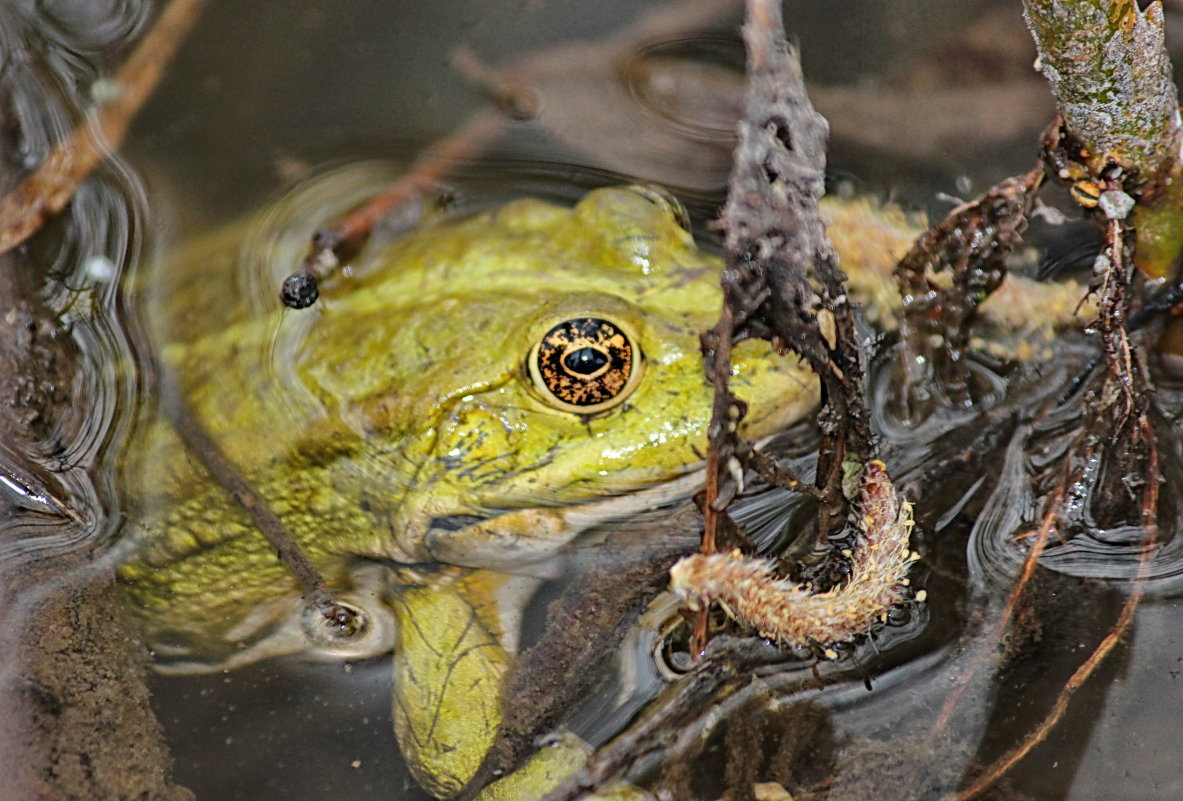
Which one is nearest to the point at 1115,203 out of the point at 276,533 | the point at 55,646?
the point at 276,533

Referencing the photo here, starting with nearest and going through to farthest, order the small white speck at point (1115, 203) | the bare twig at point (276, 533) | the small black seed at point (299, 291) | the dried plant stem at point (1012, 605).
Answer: the small white speck at point (1115, 203)
the dried plant stem at point (1012, 605)
the bare twig at point (276, 533)
the small black seed at point (299, 291)

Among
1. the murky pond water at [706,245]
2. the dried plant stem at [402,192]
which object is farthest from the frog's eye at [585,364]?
the dried plant stem at [402,192]

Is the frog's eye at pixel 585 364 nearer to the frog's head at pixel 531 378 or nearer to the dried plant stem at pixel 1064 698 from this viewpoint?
the frog's head at pixel 531 378

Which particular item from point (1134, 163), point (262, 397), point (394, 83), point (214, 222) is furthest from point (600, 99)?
point (1134, 163)

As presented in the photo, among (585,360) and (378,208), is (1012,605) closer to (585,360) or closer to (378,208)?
(585,360)

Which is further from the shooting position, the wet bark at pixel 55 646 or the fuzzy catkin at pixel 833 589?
the wet bark at pixel 55 646

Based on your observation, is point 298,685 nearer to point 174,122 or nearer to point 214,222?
point 214,222
